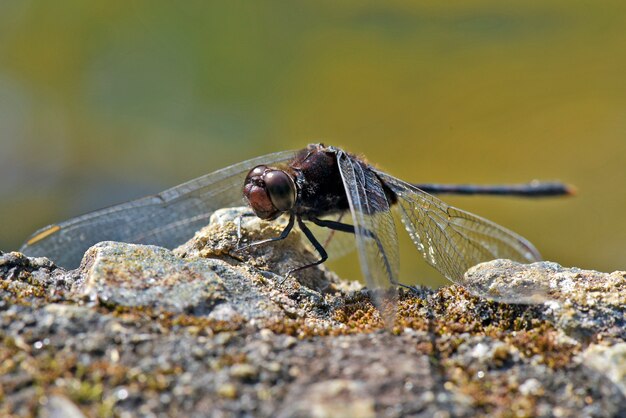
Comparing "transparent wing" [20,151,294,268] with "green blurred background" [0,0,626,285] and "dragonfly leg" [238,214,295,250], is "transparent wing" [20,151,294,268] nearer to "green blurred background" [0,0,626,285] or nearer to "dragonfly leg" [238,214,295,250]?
"dragonfly leg" [238,214,295,250]

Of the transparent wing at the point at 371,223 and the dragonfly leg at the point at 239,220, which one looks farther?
the dragonfly leg at the point at 239,220

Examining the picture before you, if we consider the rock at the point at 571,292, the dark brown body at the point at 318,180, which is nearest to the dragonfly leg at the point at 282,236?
the dark brown body at the point at 318,180

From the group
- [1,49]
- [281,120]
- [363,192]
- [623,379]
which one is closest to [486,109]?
[281,120]

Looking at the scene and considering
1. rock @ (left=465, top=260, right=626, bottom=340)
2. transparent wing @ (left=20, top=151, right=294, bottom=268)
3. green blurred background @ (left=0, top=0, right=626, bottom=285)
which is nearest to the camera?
rock @ (left=465, top=260, right=626, bottom=340)

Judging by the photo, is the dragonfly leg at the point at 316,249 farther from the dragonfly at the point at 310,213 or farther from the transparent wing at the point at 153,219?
the transparent wing at the point at 153,219

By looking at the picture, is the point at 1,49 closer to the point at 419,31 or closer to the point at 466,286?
the point at 419,31

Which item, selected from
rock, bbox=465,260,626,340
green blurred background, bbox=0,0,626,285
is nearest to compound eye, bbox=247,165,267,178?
rock, bbox=465,260,626,340

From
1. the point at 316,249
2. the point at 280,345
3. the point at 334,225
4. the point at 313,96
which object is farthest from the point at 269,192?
the point at 313,96
